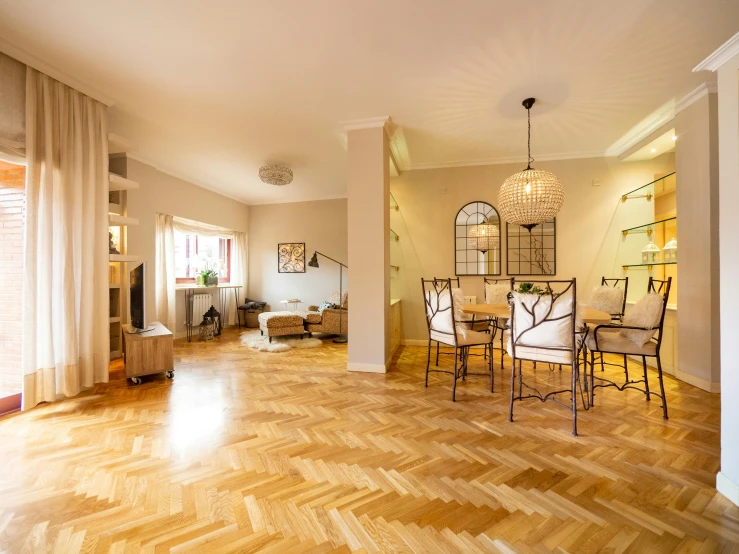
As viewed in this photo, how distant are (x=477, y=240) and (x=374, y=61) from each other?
3181 millimetres

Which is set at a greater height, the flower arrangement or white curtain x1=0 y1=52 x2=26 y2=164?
white curtain x1=0 y1=52 x2=26 y2=164

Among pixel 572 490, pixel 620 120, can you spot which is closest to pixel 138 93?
pixel 572 490

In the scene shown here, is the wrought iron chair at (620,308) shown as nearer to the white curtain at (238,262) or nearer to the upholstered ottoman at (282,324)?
the upholstered ottoman at (282,324)

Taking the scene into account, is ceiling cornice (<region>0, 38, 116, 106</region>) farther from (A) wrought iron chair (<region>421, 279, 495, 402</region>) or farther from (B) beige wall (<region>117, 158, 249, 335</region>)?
(A) wrought iron chair (<region>421, 279, 495, 402</region>)

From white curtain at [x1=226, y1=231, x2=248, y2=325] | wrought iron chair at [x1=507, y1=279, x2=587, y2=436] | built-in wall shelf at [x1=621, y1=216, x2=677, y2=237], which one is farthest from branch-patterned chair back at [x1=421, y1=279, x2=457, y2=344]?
white curtain at [x1=226, y1=231, x2=248, y2=325]

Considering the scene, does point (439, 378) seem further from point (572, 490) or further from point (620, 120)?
point (620, 120)

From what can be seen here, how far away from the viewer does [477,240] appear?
5.14m

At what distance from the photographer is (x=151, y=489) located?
168cm

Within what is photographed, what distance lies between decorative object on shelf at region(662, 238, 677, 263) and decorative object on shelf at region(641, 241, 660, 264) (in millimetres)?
108

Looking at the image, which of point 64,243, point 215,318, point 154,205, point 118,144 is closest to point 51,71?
point 118,144

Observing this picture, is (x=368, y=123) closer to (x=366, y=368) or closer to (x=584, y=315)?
(x=366, y=368)

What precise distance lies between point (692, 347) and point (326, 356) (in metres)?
4.12

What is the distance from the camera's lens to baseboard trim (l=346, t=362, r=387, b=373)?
375 centimetres

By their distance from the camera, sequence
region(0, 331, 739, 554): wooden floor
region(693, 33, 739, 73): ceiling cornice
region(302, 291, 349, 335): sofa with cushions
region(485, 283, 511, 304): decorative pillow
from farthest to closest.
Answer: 1. region(302, 291, 349, 335): sofa with cushions
2. region(485, 283, 511, 304): decorative pillow
3. region(693, 33, 739, 73): ceiling cornice
4. region(0, 331, 739, 554): wooden floor
